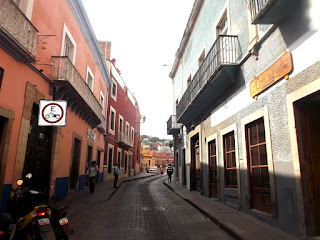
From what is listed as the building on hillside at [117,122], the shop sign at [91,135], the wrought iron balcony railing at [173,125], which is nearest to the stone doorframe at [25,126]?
the shop sign at [91,135]

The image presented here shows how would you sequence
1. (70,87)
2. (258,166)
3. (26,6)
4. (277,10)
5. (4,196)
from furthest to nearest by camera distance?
1. (70,87)
2. (26,6)
3. (258,166)
4. (4,196)
5. (277,10)

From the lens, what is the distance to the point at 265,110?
5.84 meters

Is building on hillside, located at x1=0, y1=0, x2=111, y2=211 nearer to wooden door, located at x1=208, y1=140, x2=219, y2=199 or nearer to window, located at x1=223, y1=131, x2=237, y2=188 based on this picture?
window, located at x1=223, y1=131, x2=237, y2=188

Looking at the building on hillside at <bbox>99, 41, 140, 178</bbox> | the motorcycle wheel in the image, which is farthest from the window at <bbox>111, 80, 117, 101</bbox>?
the motorcycle wheel

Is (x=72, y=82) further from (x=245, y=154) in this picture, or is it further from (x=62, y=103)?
(x=245, y=154)

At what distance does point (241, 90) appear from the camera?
7.25 meters

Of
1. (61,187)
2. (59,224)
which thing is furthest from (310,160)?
(61,187)

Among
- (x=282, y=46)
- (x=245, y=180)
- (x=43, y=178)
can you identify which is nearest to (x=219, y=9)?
(x=282, y=46)

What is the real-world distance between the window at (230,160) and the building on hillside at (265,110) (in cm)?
3

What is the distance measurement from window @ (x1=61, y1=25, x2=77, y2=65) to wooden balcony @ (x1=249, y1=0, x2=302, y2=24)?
7226 millimetres

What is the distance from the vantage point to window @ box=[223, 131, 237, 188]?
310 inches

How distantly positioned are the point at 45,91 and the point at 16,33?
272 cm

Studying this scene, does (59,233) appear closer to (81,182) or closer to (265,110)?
(265,110)

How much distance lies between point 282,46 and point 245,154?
2956 mm
